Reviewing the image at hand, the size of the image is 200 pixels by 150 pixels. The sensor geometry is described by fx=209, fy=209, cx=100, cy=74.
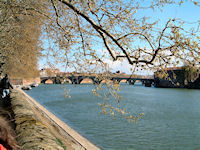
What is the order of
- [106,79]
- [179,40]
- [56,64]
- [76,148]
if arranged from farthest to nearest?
[76,148] < [56,64] < [106,79] < [179,40]

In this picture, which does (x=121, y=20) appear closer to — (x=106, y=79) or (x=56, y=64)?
(x=106, y=79)

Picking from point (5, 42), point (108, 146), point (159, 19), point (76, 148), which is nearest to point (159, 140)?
point (108, 146)

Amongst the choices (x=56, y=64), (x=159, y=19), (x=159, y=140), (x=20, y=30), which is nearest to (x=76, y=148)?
(x=56, y=64)

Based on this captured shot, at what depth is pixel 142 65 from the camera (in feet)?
15.0

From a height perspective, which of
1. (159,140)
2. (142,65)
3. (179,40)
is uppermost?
(179,40)

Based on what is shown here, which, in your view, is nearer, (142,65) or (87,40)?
(142,65)

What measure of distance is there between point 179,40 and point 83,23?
10.3 ft

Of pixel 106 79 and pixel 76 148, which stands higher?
pixel 106 79

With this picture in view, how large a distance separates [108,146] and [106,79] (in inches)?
336

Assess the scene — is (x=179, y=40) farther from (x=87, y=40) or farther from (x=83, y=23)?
(x=83, y=23)

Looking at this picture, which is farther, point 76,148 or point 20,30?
point 20,30

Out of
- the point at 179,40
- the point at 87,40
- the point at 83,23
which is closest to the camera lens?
the point at 179,40

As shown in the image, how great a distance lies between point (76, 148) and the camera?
27.9 feet

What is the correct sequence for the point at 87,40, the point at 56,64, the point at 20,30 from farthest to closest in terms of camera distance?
1. the point at 20,30
2. the point at 56,64
3. the point at 87,40
